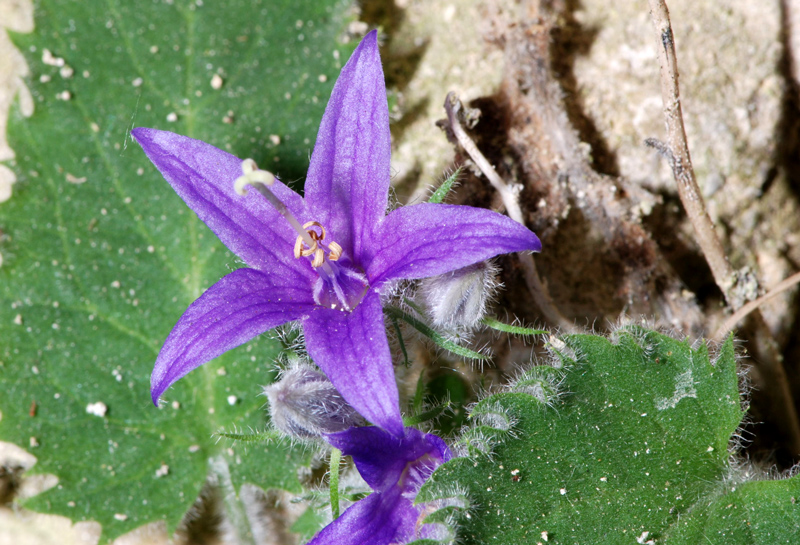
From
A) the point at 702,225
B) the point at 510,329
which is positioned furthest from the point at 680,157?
the point at 510,329

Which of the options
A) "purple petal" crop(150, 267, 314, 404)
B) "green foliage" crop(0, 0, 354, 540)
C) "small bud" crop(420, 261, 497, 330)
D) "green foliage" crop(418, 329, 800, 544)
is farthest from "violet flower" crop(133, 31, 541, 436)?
"green foliage" crop(0, 0, 354, 540)

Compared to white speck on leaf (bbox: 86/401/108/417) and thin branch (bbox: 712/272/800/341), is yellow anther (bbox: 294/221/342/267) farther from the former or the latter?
thin branch (bbox: 712/272/800/341)

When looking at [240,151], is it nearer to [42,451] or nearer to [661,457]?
[42,451]

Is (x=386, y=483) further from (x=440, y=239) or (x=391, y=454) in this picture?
(x=440, y=239)

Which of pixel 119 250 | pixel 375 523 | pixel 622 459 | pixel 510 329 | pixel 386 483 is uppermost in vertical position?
pixel 510 329

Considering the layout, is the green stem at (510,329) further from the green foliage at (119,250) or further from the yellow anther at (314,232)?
the green foliage at (119,250)

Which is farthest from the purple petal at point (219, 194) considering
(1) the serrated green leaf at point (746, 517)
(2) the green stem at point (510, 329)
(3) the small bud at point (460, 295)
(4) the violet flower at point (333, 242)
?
(1) the serrated green leaf at point (746, 517)

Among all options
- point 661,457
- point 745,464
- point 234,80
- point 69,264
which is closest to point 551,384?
point 661,457
